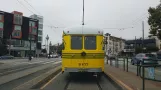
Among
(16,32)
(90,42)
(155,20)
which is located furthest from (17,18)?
(90,42)

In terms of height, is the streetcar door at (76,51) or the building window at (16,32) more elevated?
the building window at (16,32)

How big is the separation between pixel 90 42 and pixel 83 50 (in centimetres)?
62

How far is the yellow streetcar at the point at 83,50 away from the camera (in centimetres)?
1579

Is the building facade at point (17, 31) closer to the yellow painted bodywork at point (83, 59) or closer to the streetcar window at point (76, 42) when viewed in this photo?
the streetcar window at point (76, 42)

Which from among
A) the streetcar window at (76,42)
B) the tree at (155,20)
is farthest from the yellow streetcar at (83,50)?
the tree at (155,20)

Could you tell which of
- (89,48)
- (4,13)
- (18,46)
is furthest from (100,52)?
(18,46)

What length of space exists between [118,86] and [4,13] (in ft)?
302

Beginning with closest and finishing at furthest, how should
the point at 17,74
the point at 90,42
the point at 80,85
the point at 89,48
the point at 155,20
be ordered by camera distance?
the point at 80,85
the point at 89,48
the point at 90,42
the point at 17,74
the point at 155,20

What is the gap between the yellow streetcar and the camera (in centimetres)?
1579

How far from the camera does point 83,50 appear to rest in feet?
52.1

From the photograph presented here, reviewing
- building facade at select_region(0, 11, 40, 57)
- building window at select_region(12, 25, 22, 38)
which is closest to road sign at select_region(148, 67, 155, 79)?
building facade at select_region(0, 11, 40, 57)

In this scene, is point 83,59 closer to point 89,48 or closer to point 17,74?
point 89,48

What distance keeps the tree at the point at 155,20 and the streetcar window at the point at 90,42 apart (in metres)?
20.5

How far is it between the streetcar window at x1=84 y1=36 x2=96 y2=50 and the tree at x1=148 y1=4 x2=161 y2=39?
2046 centimetres
